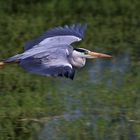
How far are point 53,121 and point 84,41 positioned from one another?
7.45 feet

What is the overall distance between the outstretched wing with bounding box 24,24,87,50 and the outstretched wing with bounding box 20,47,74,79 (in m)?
0.33

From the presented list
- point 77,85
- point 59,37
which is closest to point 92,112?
point 77,85

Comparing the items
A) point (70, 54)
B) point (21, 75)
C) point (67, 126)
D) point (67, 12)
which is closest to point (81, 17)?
point (67, 12)

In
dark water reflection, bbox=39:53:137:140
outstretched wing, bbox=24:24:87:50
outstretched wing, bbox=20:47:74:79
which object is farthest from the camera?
outstretched wing, bbox=24:24:87:50

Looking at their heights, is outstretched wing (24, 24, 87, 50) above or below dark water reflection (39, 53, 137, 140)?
above

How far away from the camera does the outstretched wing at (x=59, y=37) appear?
201 inches

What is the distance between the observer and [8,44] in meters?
6.41

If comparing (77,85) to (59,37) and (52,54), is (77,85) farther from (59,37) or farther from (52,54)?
(52,54)

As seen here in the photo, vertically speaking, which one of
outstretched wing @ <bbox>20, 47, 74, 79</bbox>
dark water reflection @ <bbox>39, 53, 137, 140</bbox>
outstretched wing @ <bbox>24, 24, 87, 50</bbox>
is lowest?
dark water reflection @ <bbox>39, 53, 137, 140</bbox>

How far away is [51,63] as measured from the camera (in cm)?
446

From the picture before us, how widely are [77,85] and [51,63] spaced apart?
860 millimetres

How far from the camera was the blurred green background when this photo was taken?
4.59 metres

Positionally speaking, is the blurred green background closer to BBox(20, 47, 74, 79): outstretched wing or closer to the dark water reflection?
the dark water reflection

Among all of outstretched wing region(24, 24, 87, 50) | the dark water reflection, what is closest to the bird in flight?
outstretched wing region(24, 24, 87, 50)
